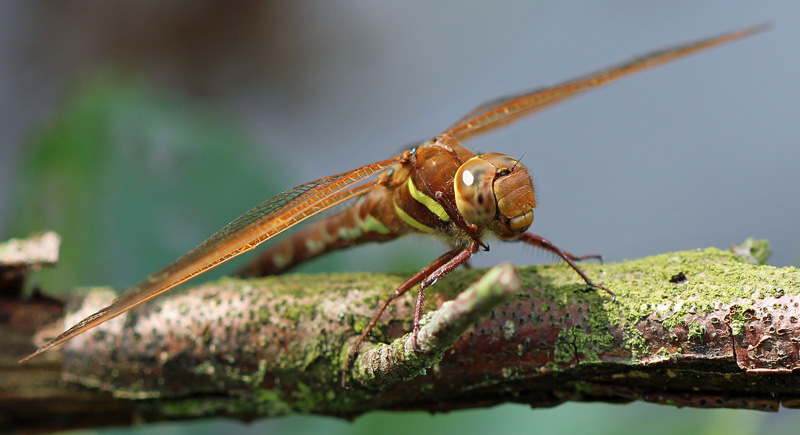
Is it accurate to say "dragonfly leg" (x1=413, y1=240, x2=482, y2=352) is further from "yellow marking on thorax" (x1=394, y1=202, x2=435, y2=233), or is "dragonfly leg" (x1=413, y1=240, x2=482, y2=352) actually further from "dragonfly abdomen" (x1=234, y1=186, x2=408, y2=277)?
"dragonfly abdomen" (x1=234, y1=186, x2=408, y2=277)

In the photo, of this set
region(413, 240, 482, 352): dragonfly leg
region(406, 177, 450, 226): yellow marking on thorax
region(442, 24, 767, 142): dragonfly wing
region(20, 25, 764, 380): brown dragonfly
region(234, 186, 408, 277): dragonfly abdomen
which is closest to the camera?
region(413, 240, 482, 352): dragonfly leg

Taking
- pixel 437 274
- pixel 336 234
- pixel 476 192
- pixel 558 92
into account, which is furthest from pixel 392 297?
pixel 558 92

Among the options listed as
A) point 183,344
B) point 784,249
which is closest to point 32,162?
point 183,344

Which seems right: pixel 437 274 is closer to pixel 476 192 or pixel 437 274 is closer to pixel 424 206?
pixel 476 192

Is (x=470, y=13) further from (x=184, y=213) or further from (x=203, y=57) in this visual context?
(x=184, y=213)

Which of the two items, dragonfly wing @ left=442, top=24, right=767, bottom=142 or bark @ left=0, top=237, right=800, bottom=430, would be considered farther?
dragonfly wing @ left=442, top=24, right=767, bottom=142

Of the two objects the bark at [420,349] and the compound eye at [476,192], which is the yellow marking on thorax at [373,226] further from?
the compound eye at [476,192]

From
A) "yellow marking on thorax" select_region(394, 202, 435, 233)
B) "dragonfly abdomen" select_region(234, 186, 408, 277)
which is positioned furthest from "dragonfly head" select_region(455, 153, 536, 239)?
"dragonfly abdomen" select_region(234, 186, 408, 277)
